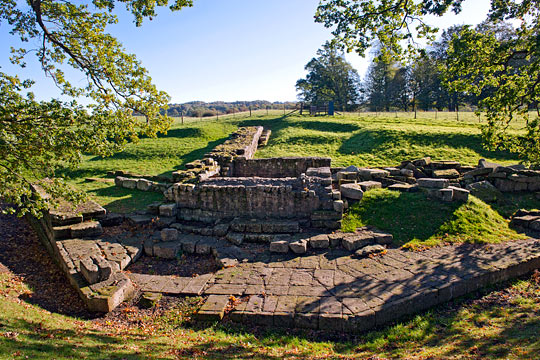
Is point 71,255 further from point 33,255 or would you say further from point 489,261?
point 489,261

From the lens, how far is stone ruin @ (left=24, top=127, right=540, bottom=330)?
8258mm

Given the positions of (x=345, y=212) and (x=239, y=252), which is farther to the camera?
(x=345, y=212)

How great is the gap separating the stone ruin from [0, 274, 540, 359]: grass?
52cm

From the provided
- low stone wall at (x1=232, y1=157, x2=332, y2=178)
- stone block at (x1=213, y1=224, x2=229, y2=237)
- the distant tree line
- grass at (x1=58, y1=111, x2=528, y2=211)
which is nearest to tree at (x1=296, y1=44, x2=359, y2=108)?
the distant tree line

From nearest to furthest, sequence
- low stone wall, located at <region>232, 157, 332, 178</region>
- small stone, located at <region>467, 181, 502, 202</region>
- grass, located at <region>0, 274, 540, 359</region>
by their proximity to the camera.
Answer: grass, located at <region>0, 274, 540, 359</region> < small stone, located at <region>467, 181, 502, 202</region> < low stone wall, located at <region>232, 157, 332, 178</region>

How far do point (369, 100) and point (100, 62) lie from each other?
5736 centimetres

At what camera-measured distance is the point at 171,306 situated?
25.1 ft

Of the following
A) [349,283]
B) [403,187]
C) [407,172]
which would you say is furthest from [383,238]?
[407,172]

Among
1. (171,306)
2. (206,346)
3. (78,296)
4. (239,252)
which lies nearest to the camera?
(206,346)

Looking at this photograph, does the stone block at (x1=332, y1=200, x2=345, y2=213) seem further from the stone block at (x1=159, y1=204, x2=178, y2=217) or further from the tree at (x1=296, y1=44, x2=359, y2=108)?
the tree at (x1=296, y1=44, x2=359, y2=108)

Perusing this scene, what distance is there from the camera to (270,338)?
258 inches

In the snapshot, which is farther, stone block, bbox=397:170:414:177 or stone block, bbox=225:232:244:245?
stone block, bbox=397:170:414:177

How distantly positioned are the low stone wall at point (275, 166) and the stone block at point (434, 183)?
5094 millimetres

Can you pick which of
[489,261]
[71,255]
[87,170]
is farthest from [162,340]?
[87,170]
